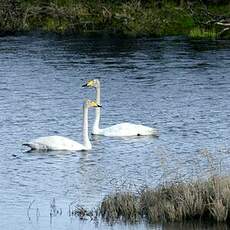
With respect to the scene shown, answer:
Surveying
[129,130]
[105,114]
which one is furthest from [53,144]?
[105,114]

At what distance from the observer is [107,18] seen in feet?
172

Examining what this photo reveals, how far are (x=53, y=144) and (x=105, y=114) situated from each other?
607 cm

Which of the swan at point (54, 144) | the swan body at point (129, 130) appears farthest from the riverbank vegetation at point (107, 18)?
the swan at point (54, 144)

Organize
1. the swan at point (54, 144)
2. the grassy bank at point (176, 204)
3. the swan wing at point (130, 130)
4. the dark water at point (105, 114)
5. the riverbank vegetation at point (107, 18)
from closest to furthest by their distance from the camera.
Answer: the grassy bank at point (176, 204) < the dark water at point (105, 114) < the swan at point (54, 144) < the swan wing at point (130, 130) < the riverbank vegetation at point (107, 18)

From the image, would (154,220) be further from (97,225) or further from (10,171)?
(10,171)

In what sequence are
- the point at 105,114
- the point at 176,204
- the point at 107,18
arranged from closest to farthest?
the point at 176,204
the point at 105,114
the point at 107,18

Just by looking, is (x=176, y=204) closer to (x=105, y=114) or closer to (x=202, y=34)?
(x=105, y=114)

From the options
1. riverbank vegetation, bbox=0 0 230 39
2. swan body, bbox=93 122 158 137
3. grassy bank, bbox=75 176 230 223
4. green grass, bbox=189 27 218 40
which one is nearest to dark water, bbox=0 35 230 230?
swan body, bbox=93 122 158 137

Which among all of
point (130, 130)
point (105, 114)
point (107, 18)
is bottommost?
point (105, 114)

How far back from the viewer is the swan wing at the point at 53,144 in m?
23.7

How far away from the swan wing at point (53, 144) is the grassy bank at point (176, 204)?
696 centimetres

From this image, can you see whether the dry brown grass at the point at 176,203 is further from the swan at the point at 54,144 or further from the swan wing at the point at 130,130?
the swan wing at the point at 130,130

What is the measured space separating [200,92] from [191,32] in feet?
51.2

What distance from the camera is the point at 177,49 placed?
43.7m
